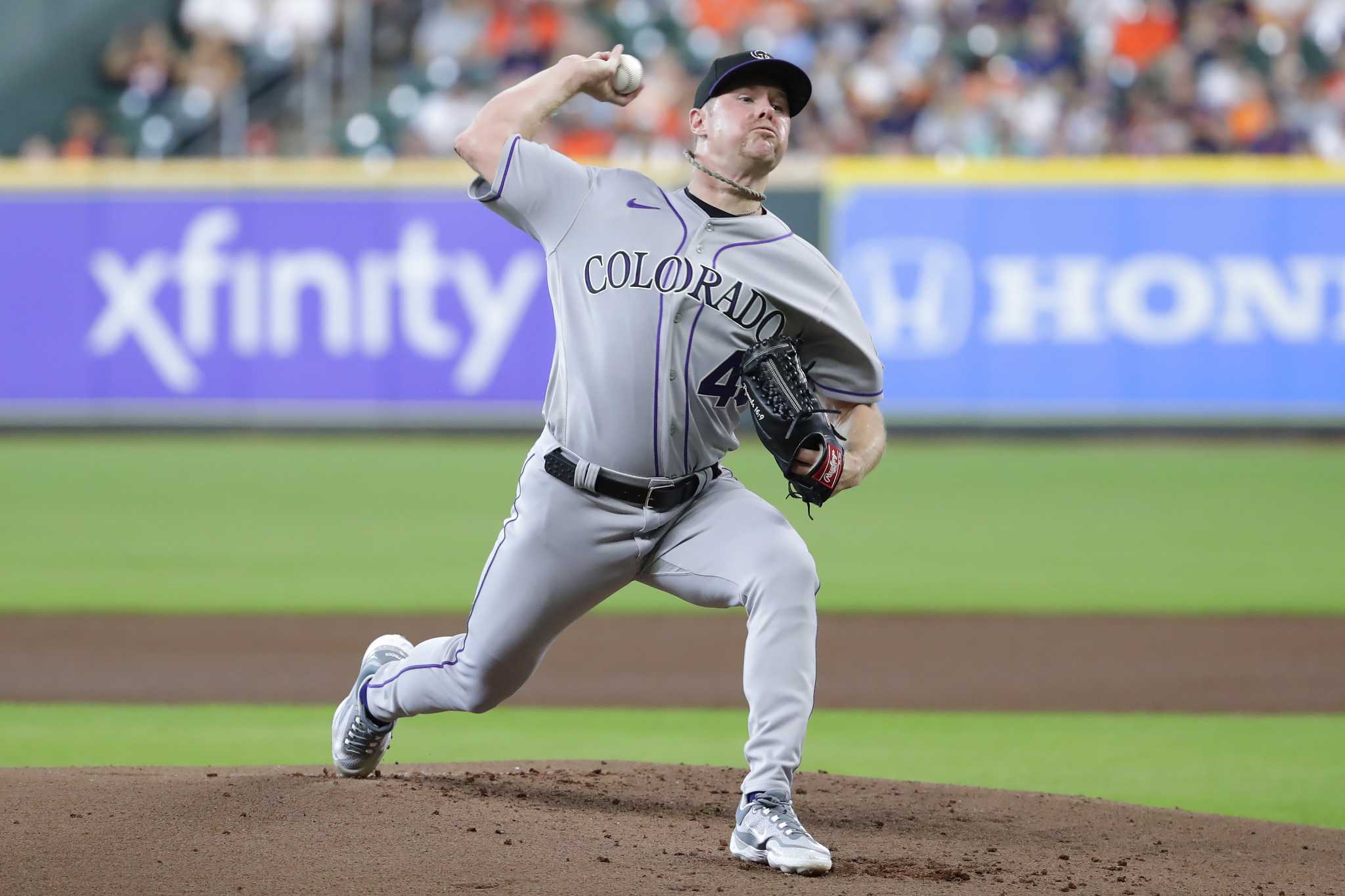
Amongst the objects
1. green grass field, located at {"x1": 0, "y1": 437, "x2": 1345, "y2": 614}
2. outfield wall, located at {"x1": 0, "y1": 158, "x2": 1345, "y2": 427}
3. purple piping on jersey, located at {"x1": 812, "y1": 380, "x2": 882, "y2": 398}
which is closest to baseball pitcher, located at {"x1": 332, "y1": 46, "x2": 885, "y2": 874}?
purple piping on jersey, located at {"x1": 812, "y1": 380, "x2": 882, "y2": 398}

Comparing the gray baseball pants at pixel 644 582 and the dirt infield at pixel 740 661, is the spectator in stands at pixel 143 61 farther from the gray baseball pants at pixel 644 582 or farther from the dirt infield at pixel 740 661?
the gray baseball pants at pixel 644 582

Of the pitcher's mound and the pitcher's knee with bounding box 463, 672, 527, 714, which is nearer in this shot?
the pitcher's mound

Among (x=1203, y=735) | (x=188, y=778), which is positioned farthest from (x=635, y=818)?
(x=1203, y=735)

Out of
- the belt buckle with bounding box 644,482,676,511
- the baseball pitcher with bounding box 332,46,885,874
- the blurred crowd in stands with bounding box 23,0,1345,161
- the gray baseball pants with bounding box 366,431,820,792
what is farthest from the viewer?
the blurred crowd in stands with bounding box 23,0,1345,161

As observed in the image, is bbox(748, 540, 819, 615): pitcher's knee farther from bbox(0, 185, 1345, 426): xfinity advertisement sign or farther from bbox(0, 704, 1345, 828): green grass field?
bbox(0, 185, 1345, 426): xfinity advertisement sign

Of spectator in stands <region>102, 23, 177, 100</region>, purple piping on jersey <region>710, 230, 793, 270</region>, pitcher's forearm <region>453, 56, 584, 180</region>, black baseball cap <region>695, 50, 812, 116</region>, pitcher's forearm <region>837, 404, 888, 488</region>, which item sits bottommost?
pitcher's forearm <region>837, 404, 888, 488</region>

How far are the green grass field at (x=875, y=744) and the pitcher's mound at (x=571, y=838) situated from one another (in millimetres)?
637

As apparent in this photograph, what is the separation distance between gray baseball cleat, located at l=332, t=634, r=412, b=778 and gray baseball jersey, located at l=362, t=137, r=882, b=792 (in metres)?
0.45

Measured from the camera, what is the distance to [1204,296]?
1636cm

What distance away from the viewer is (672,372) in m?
4.45

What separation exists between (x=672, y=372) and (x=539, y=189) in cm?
57

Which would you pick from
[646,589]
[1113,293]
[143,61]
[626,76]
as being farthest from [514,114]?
[143,61]

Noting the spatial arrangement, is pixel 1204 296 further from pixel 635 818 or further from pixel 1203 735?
pixel 635 818

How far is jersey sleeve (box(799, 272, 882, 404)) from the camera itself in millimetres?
4551
